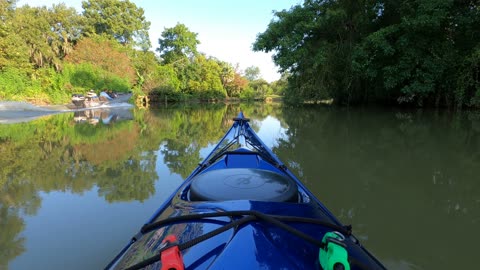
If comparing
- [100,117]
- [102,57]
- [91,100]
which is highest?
[102,57]

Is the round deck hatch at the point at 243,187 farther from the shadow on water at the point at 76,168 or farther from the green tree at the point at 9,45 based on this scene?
the green tree at the point at 9,45

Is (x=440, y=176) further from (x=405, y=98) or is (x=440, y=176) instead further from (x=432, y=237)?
(x=405, y=98)

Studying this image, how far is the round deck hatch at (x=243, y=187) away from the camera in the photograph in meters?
1.10

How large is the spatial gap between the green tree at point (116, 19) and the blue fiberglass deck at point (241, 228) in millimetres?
31186

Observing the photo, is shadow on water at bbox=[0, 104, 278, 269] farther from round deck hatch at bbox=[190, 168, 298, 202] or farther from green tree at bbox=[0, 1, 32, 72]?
green tree at bbox=[0, 1, 32, 72]

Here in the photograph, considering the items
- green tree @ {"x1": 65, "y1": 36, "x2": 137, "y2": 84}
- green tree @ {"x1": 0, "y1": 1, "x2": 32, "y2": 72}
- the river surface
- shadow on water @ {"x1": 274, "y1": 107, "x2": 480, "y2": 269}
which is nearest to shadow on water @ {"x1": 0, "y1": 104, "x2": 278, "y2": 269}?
the river surface

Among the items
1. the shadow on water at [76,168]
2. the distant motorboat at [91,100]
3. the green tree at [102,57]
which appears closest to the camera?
the shadow on water at [76,168]

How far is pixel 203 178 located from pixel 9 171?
345 centimetres

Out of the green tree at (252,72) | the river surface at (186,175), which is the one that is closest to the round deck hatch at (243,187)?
the river surface at (186,175)

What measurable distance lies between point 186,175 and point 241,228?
2689mm

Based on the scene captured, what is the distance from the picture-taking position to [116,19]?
3006 centimetres

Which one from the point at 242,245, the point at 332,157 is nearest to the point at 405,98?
the point at 332,157

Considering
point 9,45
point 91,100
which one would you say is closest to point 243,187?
point 9,45

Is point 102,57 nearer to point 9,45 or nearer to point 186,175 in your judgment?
point 9,45
